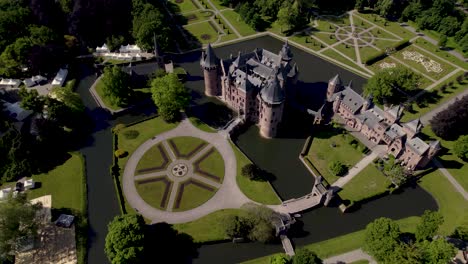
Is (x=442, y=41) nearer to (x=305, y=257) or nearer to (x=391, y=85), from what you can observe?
(x=391, y=85)

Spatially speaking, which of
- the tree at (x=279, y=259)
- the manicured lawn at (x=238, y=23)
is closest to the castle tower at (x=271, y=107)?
the tree at (x=279, y=259)

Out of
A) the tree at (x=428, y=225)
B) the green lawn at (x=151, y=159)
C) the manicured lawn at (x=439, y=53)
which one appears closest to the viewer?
the tree at (x=428, y=225)

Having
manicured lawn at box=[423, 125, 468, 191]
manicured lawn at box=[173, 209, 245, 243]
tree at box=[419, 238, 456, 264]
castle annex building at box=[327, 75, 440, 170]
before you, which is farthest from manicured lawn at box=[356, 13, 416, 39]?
manicured lawn at box=[173, 209, 245, 243]

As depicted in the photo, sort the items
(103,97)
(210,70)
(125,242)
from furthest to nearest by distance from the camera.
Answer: (103,97) → (210,70) → (125,242)

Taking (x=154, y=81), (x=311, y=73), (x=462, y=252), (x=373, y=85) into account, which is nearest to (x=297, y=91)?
(x=311, y=73)

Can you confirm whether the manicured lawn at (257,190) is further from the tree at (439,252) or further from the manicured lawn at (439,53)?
the manicured lawn at (439,53)

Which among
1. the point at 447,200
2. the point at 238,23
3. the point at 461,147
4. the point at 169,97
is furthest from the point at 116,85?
the point at 461,147

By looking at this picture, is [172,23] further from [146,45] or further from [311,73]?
[311,73]
